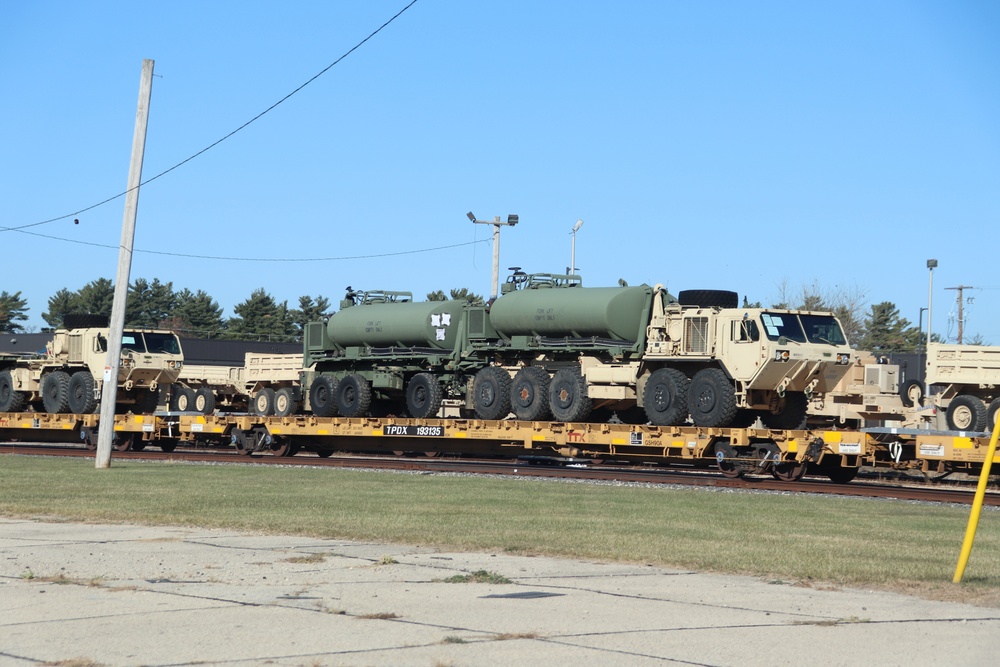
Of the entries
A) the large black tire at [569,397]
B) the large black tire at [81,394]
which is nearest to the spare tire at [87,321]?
the large black tire at [81,394]

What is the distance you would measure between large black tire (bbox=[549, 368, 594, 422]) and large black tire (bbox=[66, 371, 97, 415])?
15524mm

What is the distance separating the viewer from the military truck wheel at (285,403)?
36125 millimetres

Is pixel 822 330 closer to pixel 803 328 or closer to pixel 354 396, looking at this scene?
pixel 803 328

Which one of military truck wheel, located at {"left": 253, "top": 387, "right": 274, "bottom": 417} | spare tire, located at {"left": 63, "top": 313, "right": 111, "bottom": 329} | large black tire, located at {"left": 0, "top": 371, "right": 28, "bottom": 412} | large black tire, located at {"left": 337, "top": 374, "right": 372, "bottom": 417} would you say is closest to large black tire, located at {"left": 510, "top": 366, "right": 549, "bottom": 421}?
large black tire, located at {"left": 337, "top": 374, "right": 372, "bottom": 417}

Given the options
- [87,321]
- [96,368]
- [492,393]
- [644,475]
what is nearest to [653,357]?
[644,475]

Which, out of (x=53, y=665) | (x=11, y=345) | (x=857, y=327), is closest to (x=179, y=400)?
(x=11, y=345)

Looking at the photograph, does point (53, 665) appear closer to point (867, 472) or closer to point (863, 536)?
point (863, 536)

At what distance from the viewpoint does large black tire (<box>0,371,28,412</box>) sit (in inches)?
1591

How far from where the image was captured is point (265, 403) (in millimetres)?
36750

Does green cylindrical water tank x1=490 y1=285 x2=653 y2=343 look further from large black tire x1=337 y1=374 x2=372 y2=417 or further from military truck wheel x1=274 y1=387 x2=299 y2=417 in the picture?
military truck wheel x1=274 y1=387 x2=299 y2=417

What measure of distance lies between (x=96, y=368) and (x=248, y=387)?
4.52 metres

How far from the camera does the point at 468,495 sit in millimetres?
19469

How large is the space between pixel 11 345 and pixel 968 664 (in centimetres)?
7292

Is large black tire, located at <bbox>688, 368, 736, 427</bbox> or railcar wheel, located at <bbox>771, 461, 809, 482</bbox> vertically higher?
large black tire, located at <bbox>688, 368, 736, 427</bbox>
